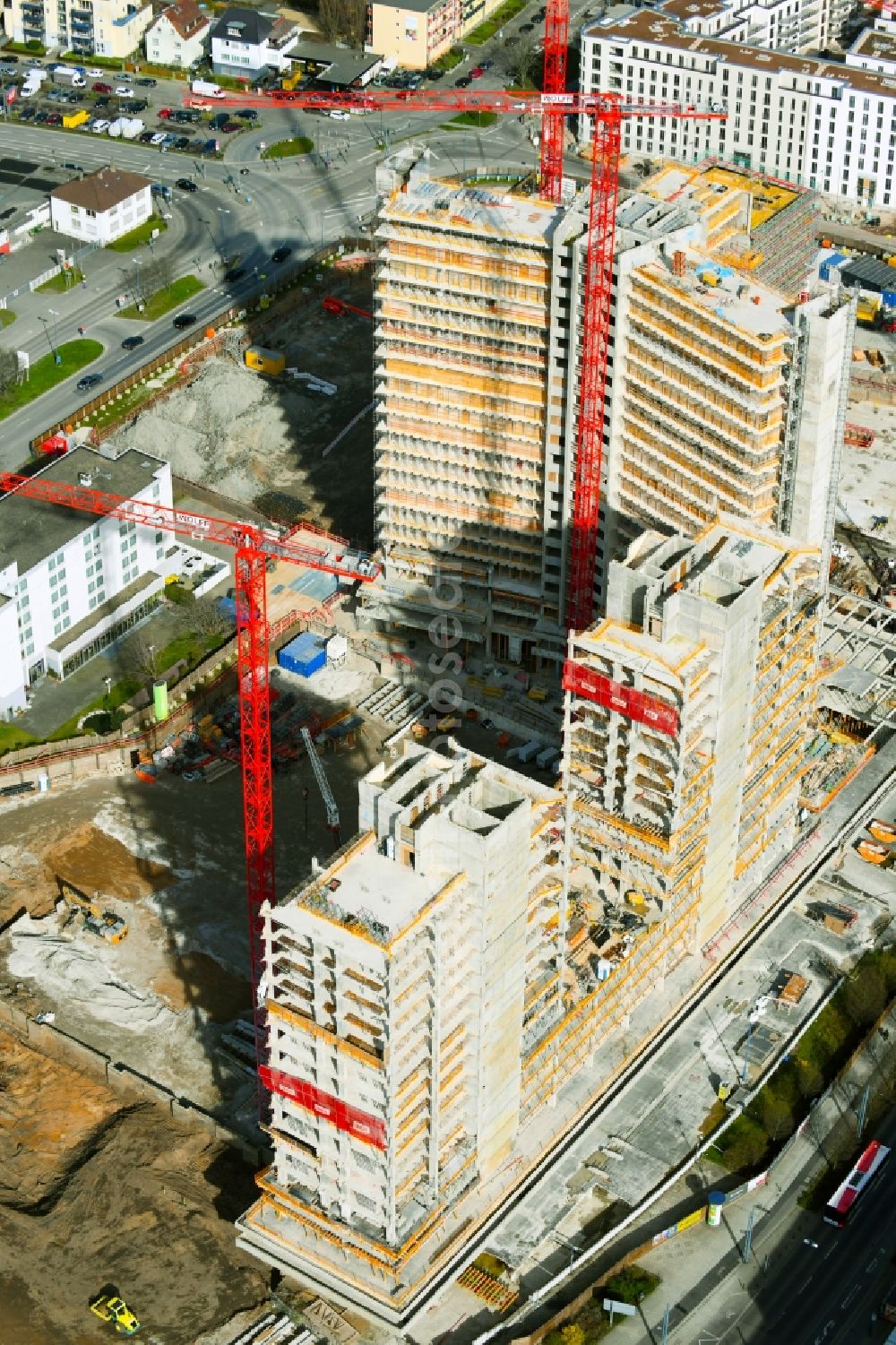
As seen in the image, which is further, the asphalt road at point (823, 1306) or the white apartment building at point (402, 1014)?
the asphalt road at point (823, 1306)

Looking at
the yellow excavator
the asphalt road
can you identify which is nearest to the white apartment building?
the yellow excavator

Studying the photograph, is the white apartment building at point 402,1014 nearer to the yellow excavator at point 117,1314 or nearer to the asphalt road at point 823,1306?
the yellow excavator at point 117,1314

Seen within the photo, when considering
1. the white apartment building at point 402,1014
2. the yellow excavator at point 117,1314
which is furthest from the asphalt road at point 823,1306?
the yellow excavator at point 117,1314

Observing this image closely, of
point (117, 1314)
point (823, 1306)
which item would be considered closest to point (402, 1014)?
point (117, 1314)

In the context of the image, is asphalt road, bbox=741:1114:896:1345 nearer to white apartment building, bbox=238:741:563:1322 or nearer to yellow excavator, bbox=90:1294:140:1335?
white apartment building, bbox=238:741:563:1322

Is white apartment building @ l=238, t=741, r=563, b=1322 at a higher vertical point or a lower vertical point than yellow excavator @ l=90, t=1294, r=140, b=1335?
higher

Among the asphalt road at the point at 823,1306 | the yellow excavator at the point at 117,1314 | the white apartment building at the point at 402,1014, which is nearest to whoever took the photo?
the white apartment building at the point at 402,1014
